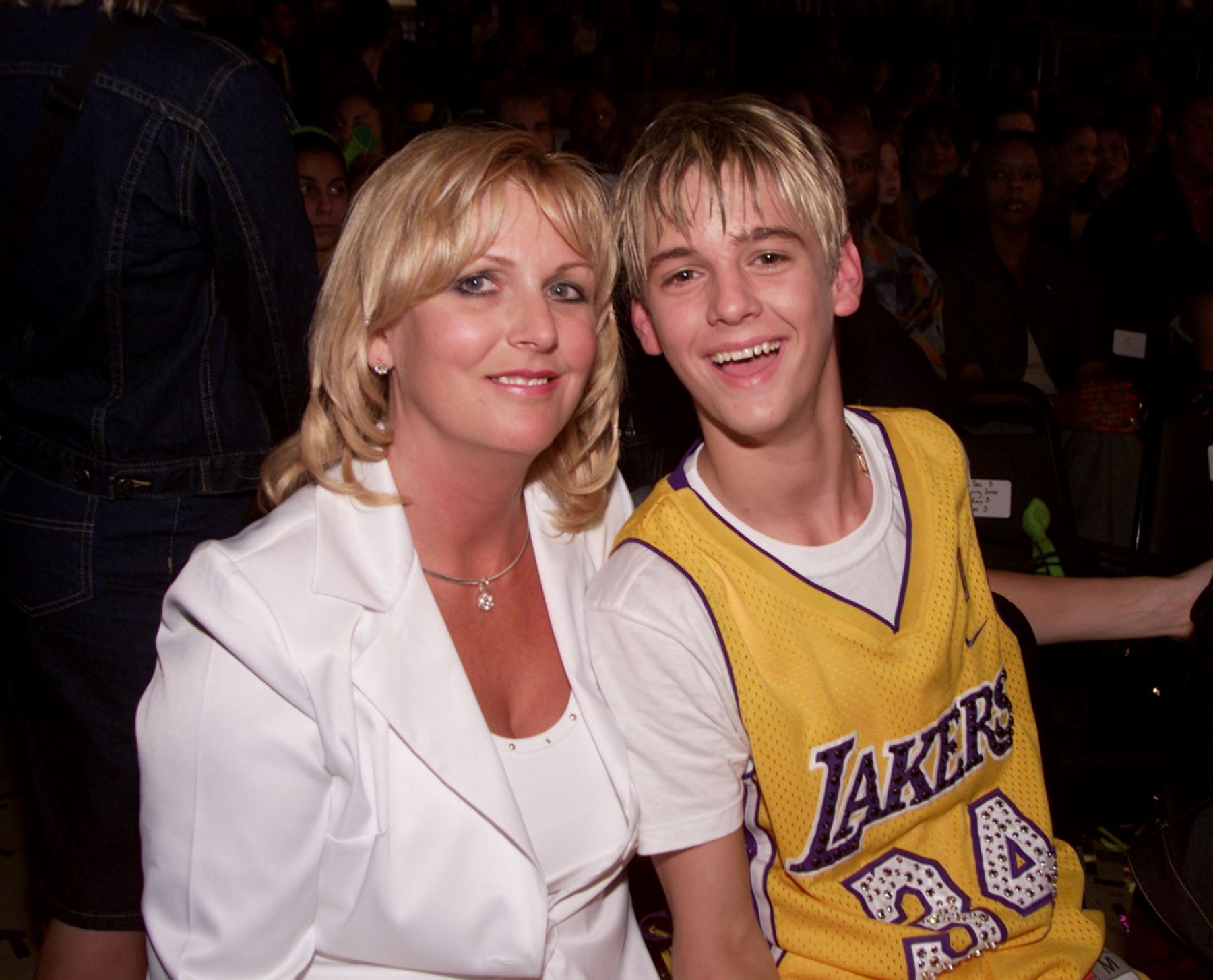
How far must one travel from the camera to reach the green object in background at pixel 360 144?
404 centimetres

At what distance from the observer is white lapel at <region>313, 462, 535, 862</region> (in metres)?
1.31

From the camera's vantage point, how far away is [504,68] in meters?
6.71

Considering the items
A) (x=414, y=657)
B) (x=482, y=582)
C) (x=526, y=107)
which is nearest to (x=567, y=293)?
(x=482, y=582)

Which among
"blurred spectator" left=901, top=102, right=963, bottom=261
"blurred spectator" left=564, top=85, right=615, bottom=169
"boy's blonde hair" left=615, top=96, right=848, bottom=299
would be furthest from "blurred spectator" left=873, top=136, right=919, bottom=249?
"boy's blonde hair" left=615, top=96, right=848, bottom=299

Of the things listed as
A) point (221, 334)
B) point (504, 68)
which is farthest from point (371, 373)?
point (504, 68)

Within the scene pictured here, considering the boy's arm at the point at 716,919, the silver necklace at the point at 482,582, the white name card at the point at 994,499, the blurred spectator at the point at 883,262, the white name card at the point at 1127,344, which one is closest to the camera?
the boy's arm at the point at 716,919

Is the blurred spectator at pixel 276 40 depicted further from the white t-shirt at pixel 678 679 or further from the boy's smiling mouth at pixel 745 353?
Result: the white t-shirt at pixel 678 679

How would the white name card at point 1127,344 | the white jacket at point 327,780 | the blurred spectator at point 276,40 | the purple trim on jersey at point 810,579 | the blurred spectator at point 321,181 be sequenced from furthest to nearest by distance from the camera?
the blurred spectator at point 276,40, the white name card at point 1127,344, the blurred spectator at point 321,181, the purple trim on jersey at point 810,579, the white jacket at point 327,780

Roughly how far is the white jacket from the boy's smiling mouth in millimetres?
504

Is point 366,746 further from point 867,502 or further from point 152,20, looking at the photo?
point 152,20

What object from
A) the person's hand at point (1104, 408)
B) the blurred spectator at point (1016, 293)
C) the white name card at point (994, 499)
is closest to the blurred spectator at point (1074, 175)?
the blurred spectator at point (1016, 293)

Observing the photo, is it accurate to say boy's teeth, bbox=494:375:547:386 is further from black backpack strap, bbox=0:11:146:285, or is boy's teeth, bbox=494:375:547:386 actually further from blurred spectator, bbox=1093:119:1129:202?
blurred spectator, bbox=1093:119:1129:202

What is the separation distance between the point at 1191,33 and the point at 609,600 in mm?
12214

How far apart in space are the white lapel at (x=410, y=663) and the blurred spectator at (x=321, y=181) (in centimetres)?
213
